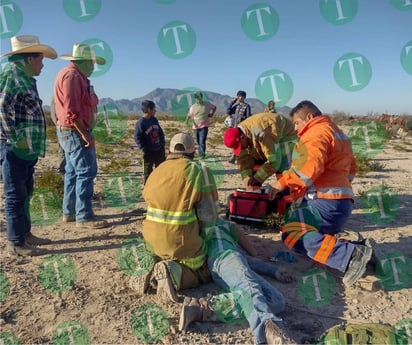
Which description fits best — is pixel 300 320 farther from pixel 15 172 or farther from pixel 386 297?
pixel 15 172

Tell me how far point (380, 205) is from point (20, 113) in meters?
5.45

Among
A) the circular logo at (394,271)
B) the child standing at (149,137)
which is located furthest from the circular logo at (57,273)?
the circular logo at (394,271)

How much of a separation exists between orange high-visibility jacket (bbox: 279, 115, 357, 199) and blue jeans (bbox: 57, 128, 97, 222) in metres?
2.54

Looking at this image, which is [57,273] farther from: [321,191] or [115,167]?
[115,167]

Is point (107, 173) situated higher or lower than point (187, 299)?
higher

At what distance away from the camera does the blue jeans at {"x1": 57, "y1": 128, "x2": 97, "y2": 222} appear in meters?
4.81

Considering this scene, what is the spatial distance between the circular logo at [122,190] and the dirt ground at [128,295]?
39.1 inches

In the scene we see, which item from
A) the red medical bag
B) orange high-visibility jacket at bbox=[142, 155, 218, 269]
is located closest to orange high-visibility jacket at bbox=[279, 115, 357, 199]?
orange high-visibility jacket at bbox=[142, 155, 218, 269]

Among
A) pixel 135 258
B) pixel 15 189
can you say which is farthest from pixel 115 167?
pixel 135 258

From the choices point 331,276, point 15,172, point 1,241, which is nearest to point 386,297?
point 331,276

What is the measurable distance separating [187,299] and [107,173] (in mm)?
6276

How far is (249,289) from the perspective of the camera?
116 inches

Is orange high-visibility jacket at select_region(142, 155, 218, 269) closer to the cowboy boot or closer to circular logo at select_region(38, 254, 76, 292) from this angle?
the cowboy boot

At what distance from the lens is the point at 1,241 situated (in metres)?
4.50
